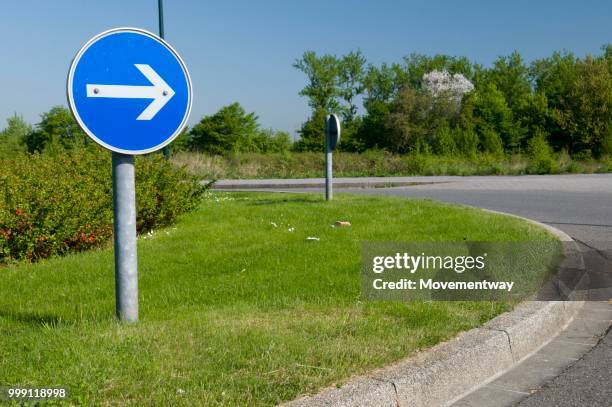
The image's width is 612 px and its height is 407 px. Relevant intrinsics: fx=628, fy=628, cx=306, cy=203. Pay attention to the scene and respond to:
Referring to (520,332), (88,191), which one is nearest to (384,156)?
(88,191)

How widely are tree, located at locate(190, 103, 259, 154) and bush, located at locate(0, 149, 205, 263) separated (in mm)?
45814

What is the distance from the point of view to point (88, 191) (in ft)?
27.6

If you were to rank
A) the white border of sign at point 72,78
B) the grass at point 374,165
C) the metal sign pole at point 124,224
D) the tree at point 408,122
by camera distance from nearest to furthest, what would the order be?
1. the white border of sign at point 72,78
2. the metal sign pole at point 124,224
3. the grass at point 374,165
4. the tree at point 408,122

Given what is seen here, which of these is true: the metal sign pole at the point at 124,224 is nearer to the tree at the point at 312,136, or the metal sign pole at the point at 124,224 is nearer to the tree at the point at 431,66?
the tree at the point at 312,136

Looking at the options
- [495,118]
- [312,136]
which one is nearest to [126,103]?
[312,136]

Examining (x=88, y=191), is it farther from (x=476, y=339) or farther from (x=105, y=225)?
(x=476, y=339)

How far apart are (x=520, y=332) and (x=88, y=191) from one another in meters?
6.15

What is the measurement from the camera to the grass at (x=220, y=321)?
3.19 meters

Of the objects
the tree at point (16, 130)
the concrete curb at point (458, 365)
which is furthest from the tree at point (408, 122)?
the concrete curb at point (458, 365)

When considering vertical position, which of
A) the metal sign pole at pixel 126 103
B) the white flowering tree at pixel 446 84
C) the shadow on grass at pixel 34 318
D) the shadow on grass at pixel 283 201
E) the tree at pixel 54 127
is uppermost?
the white flowering tree at pixel 446 84

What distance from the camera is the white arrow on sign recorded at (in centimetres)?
375

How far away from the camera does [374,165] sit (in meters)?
33.1

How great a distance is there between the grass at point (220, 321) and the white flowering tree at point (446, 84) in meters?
59.4

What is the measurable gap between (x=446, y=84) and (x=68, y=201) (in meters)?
63.9
